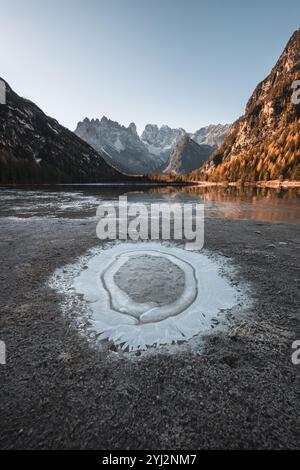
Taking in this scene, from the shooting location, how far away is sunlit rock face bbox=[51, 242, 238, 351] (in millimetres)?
5770

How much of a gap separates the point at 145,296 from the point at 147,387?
Result: 337 cm

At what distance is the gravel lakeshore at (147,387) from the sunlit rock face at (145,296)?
1.67ft

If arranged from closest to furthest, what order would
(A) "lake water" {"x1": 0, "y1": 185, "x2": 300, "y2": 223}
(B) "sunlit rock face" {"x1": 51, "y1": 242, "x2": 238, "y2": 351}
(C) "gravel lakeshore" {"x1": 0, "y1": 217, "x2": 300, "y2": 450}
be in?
(C) "gravel lakeshore" {"x1": 0, "y1": 217, "x2": 300, "y2": 450} < (B) "sunlit rock face" {"x1": 51, "y1": 242, "x2": 238, "y2": 351} < (A) "lake water" {"x1": 0, "y1": 185, "x2": 300, "y2": 223}

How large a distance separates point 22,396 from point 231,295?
6027 millimetres

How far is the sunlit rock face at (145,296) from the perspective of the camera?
5.77 m

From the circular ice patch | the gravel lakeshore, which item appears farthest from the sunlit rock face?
the gravel lakeshore

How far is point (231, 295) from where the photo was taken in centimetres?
750

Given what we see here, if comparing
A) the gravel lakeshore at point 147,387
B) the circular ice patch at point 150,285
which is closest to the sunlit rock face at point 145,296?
the circular ice patch at point 150,285

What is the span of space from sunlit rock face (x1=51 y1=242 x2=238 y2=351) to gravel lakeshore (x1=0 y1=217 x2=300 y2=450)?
1.67 feet

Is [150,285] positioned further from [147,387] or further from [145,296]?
[147,387]

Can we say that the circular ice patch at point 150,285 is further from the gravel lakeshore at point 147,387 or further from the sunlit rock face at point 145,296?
the gravel lakeshore at point 147,387

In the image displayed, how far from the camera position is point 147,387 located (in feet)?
13.5

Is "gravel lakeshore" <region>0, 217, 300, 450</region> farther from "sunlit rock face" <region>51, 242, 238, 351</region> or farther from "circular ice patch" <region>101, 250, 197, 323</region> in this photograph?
"circular ice patch" <region>101, 250, 197, 323</region>
